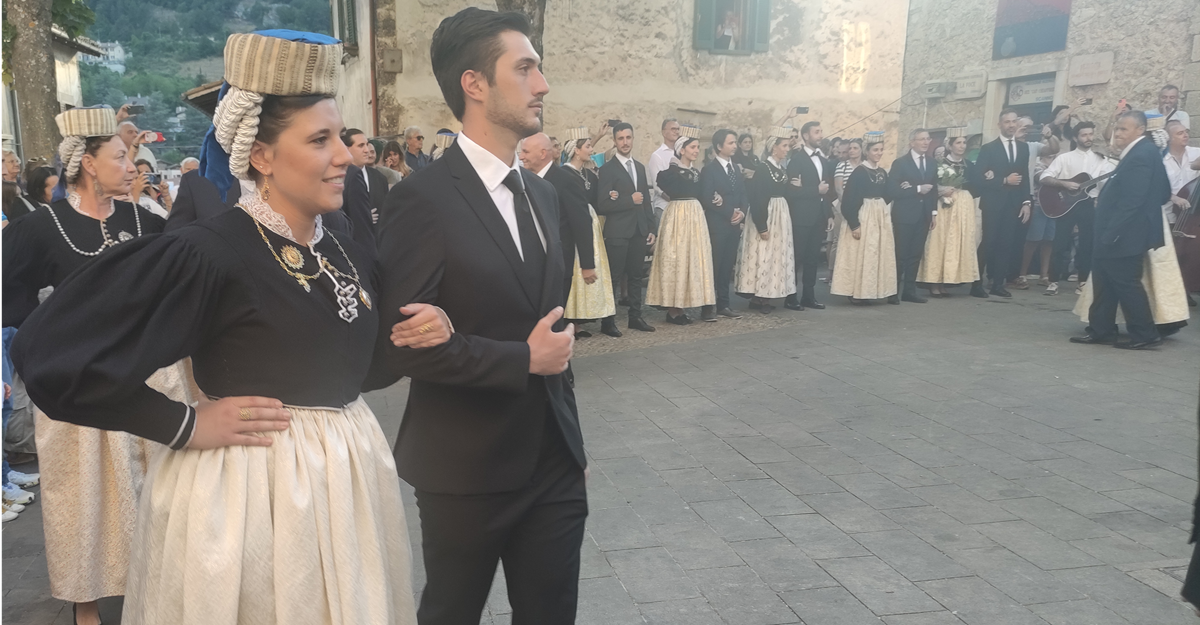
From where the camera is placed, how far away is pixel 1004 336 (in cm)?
930

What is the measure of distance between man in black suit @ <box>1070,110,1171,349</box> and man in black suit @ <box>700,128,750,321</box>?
373 cm

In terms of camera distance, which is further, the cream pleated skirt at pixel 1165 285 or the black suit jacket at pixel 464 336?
the cream pleated skirt at pixel 1165 285

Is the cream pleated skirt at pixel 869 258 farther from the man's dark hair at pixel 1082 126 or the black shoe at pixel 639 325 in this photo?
the black shoe at pixel 639 325

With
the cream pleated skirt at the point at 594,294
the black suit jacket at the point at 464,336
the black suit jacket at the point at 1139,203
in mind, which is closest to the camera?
the black suit jacket at the point at 464,336

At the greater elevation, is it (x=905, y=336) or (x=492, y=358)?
(x=492, y=358)

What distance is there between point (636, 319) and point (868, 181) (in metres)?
3.60

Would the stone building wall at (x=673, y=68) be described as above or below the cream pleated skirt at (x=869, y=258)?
above

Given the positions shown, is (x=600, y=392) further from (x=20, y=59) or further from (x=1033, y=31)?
(x=1033, y=31)

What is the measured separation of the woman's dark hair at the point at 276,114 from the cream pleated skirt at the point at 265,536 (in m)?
0.62

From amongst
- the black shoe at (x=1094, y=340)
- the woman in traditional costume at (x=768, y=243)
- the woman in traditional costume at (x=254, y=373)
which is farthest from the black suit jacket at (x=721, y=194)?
the woman in traditional costume at (x=254, y=373)

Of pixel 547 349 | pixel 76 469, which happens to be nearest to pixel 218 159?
pixel 547 349

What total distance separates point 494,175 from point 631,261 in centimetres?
823

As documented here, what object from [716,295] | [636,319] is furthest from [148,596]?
A: [716,295]

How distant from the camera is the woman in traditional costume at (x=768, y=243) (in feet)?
36.7
